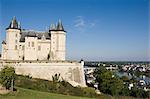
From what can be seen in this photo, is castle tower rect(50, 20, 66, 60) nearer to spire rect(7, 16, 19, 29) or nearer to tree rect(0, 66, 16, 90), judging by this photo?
spire rect(7, 16, 19, 29)

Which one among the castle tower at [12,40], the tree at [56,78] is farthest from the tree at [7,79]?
the castle tower at [12,40]

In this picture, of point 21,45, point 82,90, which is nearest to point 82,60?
point 82,90

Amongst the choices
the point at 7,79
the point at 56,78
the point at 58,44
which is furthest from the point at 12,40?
the point at 7,79

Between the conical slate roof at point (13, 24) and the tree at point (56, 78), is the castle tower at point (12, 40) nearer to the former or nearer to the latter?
the conical slate roof at point (13, 24)

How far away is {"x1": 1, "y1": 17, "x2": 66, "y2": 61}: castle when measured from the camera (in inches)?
1296

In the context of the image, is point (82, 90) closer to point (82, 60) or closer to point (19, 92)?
point (82, 60)

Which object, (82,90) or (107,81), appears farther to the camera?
(107,81)

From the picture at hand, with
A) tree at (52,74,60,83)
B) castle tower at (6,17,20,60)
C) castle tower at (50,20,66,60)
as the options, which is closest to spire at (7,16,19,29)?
castle tower at (6,17,20,60)

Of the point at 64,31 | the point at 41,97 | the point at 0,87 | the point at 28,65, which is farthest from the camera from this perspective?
the point at 64,31

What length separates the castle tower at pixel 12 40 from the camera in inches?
1286

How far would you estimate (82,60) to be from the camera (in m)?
32.0

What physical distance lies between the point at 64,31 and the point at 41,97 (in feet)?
54.7

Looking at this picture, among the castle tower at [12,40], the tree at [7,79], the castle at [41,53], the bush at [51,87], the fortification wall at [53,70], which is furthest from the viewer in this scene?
the castle tower at [12,40]

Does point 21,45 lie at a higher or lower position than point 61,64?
higher
